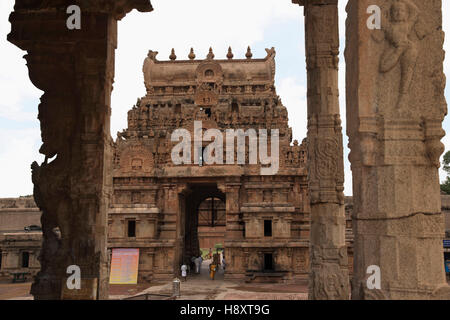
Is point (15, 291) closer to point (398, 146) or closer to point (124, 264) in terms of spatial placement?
point (124, 264)

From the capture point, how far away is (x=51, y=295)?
7258 millimetres

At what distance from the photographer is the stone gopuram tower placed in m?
21.5

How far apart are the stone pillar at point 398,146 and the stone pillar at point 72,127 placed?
4.31m

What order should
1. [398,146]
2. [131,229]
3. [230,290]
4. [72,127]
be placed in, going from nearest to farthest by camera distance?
[398,146] → [72,127] → [230,290] → [131,229]

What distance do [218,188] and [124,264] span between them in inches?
256

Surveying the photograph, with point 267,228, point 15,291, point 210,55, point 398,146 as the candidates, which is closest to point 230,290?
point 267,228

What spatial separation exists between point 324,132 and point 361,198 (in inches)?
104

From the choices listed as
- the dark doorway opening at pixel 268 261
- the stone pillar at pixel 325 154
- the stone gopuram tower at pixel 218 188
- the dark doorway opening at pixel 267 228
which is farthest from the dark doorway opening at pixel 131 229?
the stone pillar at pixel 325 154

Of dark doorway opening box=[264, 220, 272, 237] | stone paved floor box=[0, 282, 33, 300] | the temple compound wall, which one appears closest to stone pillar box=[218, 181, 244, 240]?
dark doorway opening box=[264, 220, 272, 237]

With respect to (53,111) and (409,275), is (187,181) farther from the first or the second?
(409,275)

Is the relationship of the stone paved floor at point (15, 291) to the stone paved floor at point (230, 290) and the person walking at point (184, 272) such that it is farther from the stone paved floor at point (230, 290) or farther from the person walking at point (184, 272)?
the person walking at point (184, 272)

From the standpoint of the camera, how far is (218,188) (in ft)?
76.3

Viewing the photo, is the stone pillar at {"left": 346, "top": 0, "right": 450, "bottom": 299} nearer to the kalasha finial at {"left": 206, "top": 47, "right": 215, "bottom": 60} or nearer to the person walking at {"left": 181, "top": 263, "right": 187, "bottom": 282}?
the person walking at {"left": 181, "top": 263, "right": 187, "bottom": 282}
